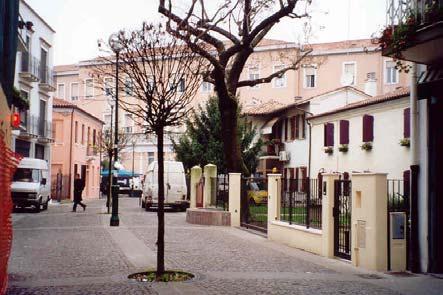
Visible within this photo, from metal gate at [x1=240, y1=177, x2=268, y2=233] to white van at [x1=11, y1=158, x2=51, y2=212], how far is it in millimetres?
12179

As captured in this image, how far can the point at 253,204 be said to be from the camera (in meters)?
21.5

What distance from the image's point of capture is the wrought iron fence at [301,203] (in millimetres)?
13834

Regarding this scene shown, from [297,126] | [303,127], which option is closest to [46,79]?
[297,126]

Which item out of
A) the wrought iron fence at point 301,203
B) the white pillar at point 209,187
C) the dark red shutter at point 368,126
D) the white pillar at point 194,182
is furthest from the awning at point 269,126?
the wrought iron fence at point 301,203

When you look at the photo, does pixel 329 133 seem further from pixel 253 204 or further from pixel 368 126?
pixel 253 204

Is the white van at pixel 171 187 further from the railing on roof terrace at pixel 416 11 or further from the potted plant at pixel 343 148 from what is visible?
the railing on roof terrace at pixel 416 11

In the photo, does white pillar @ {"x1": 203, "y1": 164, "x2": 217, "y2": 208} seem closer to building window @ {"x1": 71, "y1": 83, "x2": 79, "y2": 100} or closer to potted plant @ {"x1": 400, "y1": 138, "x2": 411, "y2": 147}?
potted plant @ {"x1": 400, "y1": 138, "x2": 411, "y2": 147}

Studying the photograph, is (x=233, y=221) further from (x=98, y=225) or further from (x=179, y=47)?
(x=179, y=47)

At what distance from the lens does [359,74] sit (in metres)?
55.6

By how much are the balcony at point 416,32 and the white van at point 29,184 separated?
69.5 ft

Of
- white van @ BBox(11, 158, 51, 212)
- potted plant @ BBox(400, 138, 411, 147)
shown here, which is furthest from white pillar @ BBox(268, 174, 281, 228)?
white van @ BBox(11, 158, 51, 212)

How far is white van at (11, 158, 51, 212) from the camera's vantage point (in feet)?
93.2

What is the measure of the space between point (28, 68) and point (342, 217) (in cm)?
2729

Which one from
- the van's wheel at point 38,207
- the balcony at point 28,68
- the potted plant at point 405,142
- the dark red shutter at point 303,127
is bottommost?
the van's wheel at point 38,207
